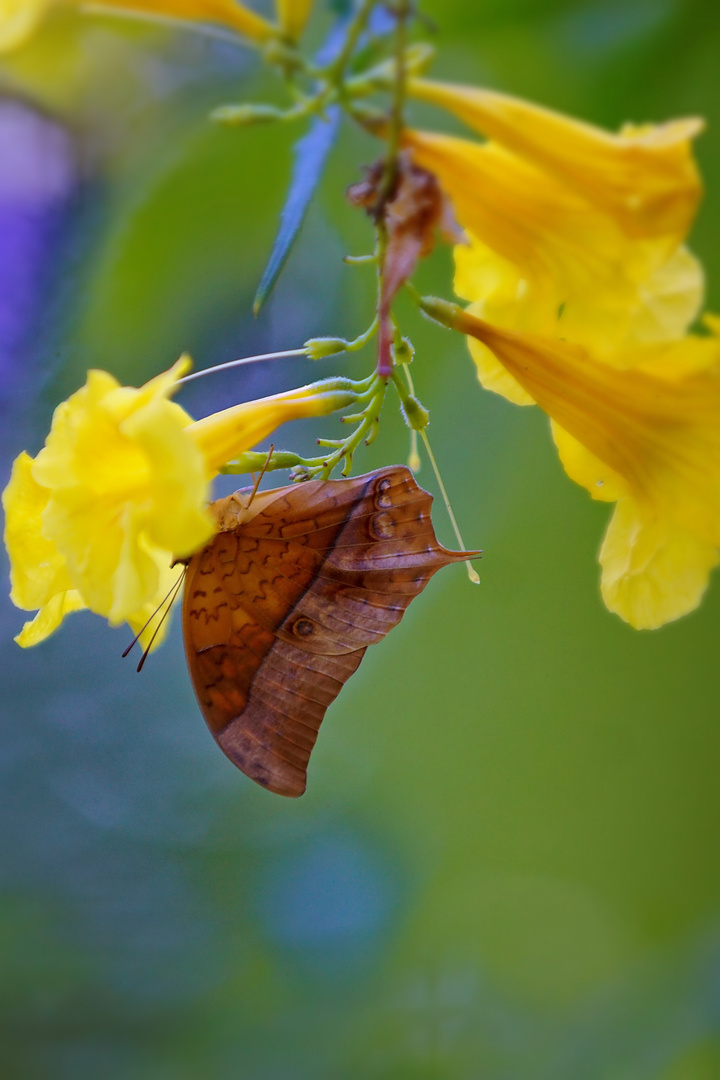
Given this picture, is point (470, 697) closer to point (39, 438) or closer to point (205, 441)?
point (39, 438)

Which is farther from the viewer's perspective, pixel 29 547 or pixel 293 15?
pixel 29 547

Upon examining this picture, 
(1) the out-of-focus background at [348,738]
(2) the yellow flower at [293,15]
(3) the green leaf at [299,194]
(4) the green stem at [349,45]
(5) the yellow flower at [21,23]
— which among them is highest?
(2) the yellow flower at [293,15]

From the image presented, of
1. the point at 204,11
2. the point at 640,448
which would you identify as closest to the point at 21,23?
the point at 204,11

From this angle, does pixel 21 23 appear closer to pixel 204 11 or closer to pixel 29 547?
pixel 204 11

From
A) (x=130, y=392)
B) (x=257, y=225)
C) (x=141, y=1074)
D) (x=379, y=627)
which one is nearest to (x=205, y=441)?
(x=130, y=392)

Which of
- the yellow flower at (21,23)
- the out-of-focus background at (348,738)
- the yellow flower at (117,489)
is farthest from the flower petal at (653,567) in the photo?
the out-of-focus background at (348,738)

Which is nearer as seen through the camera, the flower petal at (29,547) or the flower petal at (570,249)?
the flower petal at (570,249)

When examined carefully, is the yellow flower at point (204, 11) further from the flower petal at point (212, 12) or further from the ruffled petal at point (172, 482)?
the ruffled petal at point (172, 482)
